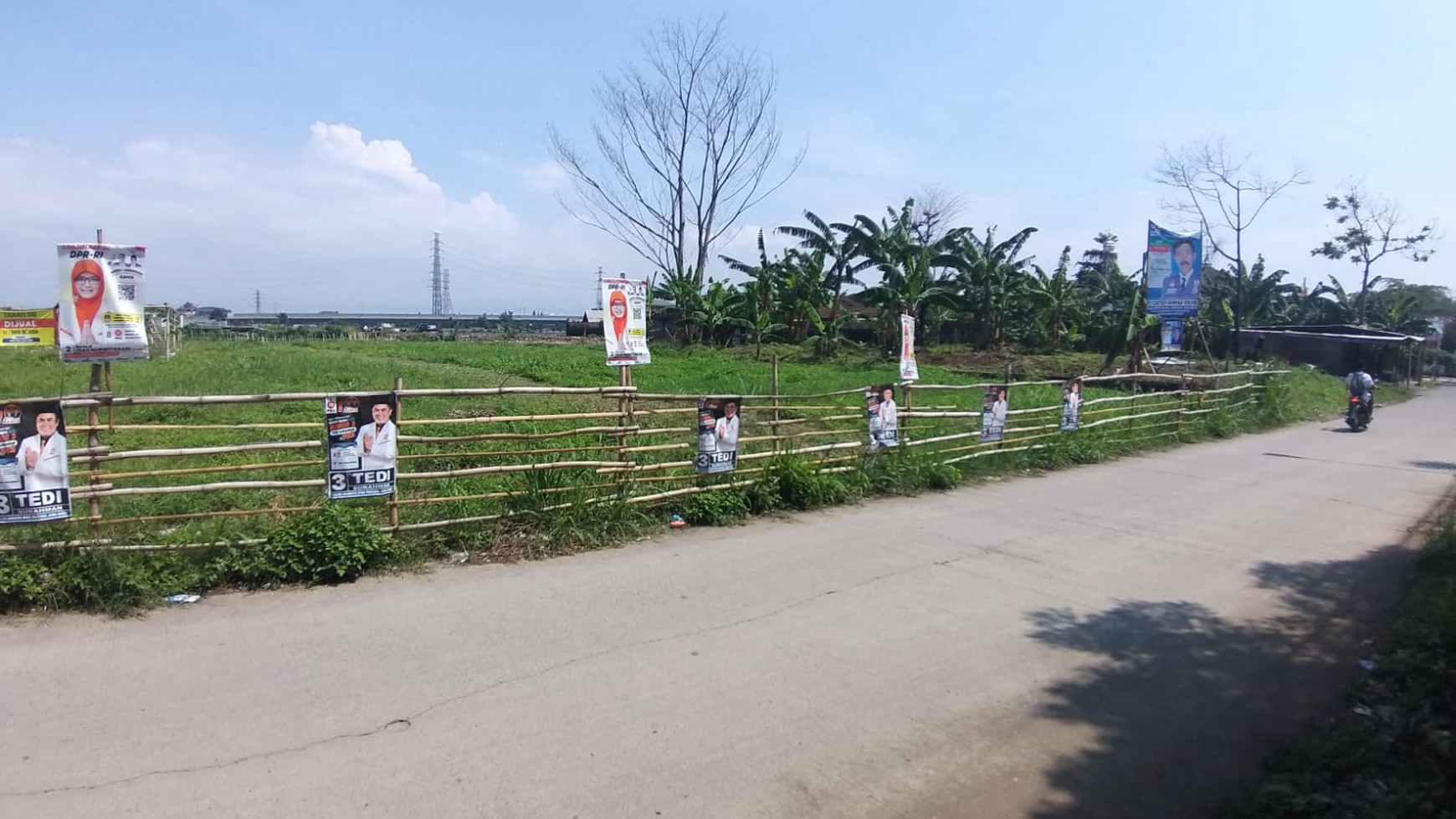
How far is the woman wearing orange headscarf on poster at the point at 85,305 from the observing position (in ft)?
18.6

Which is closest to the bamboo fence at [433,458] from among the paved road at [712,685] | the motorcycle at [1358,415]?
the paved road at [712,685]

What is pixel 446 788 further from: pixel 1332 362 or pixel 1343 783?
pixel 1332 362

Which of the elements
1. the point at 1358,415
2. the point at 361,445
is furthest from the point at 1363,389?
the point at 361,445

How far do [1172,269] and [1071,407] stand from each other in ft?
21.9

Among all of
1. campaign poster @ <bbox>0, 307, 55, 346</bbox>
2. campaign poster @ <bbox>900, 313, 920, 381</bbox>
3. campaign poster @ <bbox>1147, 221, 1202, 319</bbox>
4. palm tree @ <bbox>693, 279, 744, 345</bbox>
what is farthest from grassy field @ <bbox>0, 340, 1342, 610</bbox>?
palm tree @ <bbox>693, 279, 744, 345</bbox>

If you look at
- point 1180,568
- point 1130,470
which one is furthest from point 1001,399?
point 1180,568

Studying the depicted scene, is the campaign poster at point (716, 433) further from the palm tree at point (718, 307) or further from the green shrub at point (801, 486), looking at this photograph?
the palm tree at point (718, 307)

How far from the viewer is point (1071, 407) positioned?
43.5ft

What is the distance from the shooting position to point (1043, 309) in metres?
33.2

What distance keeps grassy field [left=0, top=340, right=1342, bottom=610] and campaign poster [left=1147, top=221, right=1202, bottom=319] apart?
Result: 228 centimetres

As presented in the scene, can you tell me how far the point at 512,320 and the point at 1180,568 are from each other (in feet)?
226

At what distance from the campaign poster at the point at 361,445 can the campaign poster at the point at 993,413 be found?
7.72 m

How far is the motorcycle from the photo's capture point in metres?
18.7

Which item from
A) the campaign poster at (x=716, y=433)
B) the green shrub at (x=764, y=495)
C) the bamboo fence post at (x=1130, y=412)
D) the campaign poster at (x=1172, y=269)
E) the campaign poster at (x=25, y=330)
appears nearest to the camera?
the campaign poster at (x=25, y=330)
